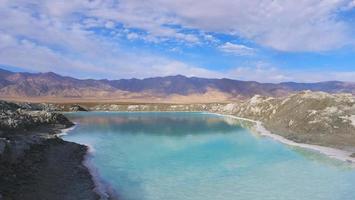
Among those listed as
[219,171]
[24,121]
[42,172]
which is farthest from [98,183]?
[24,121]

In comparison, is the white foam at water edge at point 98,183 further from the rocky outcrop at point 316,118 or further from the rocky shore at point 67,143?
the rocky outcrop at point 316,118

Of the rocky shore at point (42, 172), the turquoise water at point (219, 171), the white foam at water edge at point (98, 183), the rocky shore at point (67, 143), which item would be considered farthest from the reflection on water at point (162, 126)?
the white foam at water edge at point (98, 183)

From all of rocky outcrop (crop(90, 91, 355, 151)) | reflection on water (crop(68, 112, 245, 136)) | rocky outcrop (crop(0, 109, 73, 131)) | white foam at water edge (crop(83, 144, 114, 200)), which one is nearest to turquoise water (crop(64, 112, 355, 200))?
white foam at water edge (crop(83, 144, 114, 200))

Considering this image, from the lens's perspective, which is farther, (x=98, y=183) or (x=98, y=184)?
(x=98, y=183)

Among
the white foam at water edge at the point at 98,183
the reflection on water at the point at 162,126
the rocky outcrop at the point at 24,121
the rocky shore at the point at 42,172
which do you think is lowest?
the reflection on water at the point at 162,126

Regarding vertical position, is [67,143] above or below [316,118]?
below

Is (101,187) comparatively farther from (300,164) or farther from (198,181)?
(300,164)

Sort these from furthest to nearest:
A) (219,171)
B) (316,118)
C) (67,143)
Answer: (316,118) → (67,143) → (219,171)

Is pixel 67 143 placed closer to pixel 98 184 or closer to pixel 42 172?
pixel 42 172

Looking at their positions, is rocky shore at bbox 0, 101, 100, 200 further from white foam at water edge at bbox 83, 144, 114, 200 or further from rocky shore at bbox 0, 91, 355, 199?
white foam at water edge at bbox 83, 144, 114, 200

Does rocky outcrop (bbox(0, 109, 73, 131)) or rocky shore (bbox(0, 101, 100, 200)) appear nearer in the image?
rocky shore (bbox(0, 101, 100, 200))

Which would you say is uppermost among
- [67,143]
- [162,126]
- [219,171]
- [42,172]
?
[42,172]

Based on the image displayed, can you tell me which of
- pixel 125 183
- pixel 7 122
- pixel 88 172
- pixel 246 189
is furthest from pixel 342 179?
pixel 7 122

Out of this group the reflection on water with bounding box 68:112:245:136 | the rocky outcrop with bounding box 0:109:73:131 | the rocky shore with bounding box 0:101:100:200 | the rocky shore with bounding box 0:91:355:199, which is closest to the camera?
the rocky shore with bounding box 0:101:100:200
